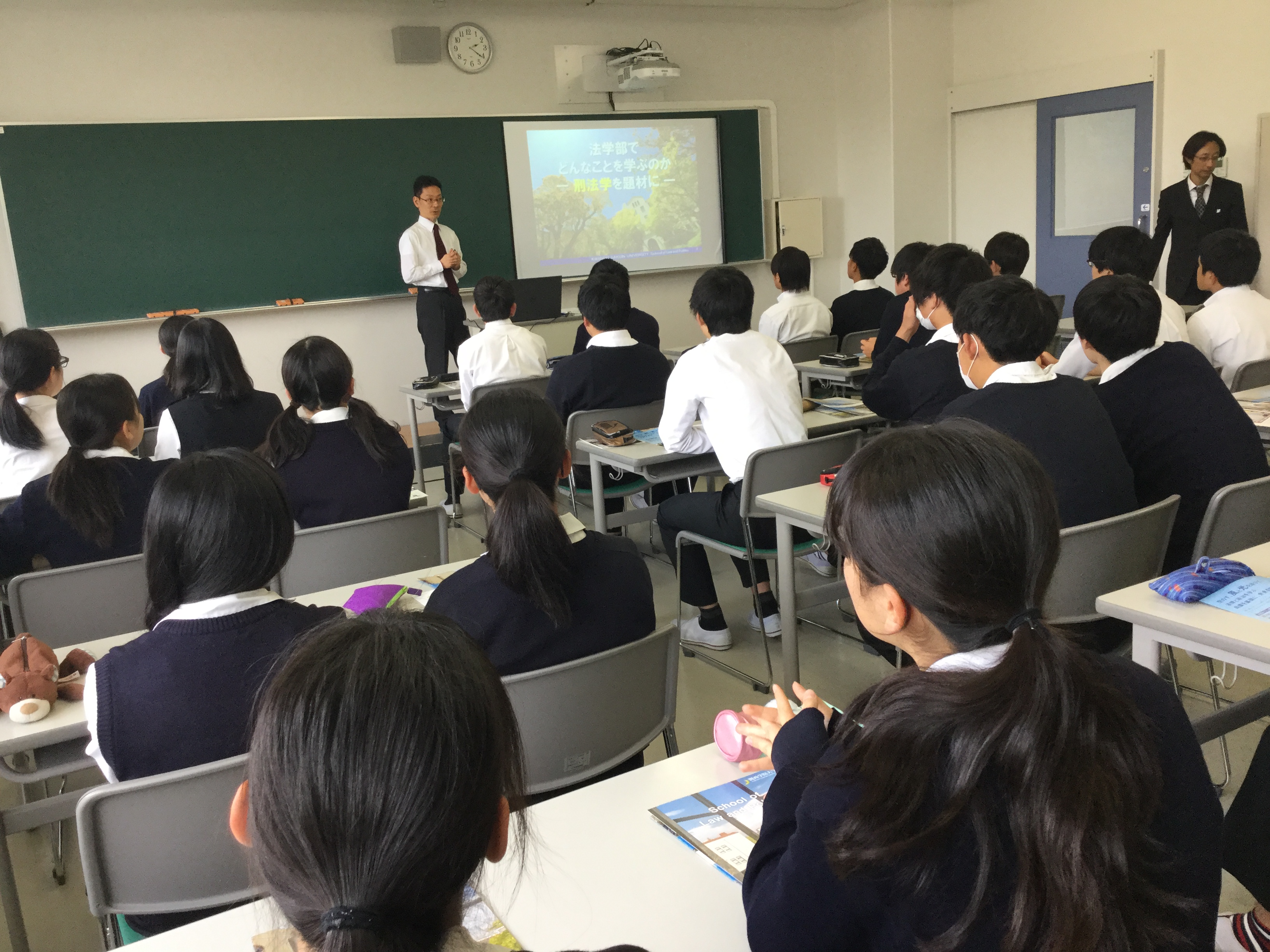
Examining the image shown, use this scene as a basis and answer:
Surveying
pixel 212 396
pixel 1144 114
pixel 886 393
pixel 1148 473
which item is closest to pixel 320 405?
pixel 212 396

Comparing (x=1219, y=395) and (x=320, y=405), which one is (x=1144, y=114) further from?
(x=320, y=405)

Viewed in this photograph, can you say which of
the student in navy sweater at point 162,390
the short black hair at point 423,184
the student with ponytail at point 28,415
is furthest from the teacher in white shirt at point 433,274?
the student with ponytail at point 28,415

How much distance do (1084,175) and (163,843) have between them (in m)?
8.17

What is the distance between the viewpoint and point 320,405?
319 centimetres

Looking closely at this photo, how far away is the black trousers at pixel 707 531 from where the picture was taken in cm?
337

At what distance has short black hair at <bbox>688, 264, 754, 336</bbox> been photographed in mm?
3496

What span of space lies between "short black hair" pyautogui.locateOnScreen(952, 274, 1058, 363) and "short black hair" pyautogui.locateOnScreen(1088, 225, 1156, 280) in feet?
5.42

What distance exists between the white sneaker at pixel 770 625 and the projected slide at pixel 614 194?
4374mm

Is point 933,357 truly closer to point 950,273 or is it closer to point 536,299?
point 950,273

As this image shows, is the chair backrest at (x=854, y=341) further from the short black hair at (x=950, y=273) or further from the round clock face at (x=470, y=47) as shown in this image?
the round clock face at (x=470, y=47)

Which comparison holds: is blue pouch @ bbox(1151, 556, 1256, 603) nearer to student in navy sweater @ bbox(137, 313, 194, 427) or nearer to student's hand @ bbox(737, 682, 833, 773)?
student's hand @ bbox(737, 682, 833, 773)

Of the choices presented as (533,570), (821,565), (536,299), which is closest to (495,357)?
(536,299)

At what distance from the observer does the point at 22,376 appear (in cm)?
338

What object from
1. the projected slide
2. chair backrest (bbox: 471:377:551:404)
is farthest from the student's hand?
the projected slide
